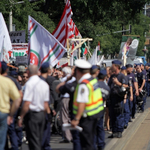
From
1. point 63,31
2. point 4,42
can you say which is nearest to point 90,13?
point 63,31

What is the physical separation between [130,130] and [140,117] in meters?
3.56

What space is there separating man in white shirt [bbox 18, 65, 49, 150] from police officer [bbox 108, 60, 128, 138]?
3.65m

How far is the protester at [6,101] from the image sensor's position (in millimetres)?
6797

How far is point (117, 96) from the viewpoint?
1127 centimetres

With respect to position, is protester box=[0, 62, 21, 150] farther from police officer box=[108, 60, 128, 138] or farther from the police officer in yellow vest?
police officer box=[108, 60, 128, 138]

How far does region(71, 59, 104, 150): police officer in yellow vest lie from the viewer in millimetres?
7094

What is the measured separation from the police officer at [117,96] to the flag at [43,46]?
145 centimetres

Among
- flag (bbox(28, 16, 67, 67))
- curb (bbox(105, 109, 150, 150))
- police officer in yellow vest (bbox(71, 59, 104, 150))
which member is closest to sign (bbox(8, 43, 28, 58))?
curb (bbox(105, 109, 150, 150))

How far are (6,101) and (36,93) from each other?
2.33 ft

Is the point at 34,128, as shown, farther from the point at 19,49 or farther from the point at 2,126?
→ the point at 19,49

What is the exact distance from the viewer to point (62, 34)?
16.6 meters

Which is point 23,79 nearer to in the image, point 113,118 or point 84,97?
point 113,118

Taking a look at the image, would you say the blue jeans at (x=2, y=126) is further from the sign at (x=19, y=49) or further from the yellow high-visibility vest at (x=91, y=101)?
the sign at (x=19, y=49)

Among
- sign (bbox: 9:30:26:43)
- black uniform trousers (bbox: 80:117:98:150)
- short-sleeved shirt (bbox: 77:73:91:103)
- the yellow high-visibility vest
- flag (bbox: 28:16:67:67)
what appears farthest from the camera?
sign (bbox: 9:30:26:43)
